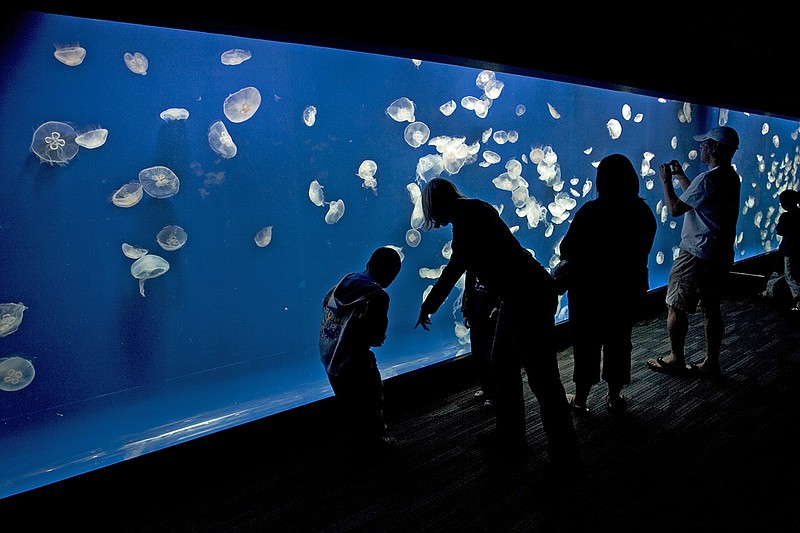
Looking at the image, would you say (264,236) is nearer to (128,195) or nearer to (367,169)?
(128,195)

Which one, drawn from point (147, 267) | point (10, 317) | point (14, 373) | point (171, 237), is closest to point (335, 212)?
point (171, 237)

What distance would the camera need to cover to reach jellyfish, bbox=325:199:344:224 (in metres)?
4.09

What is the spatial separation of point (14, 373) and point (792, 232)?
634 cm

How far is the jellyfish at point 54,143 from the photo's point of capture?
2.72 metres

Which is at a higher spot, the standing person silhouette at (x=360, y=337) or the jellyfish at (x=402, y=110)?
the jellyfish at (x=402, y=110)

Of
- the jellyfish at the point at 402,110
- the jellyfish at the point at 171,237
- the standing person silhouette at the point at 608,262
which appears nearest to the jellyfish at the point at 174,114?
the jellyfish at the point at 171,237

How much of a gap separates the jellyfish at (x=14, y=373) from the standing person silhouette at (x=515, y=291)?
8.44 feet

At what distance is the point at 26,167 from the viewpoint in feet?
8.49

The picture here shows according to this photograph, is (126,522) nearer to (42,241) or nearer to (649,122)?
(42,241)

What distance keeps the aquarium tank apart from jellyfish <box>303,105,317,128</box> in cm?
4

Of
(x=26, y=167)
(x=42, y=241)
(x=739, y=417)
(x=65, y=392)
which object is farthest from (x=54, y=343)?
(x=739, y=417)


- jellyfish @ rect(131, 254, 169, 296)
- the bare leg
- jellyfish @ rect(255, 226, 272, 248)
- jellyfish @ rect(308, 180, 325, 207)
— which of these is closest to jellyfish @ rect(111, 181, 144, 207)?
jellyfish @ rect(131, 254, 169, 296)

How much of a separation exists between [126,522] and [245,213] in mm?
2299

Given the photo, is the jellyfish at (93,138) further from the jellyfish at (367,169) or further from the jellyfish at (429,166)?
the jellyfish at (429,166)
